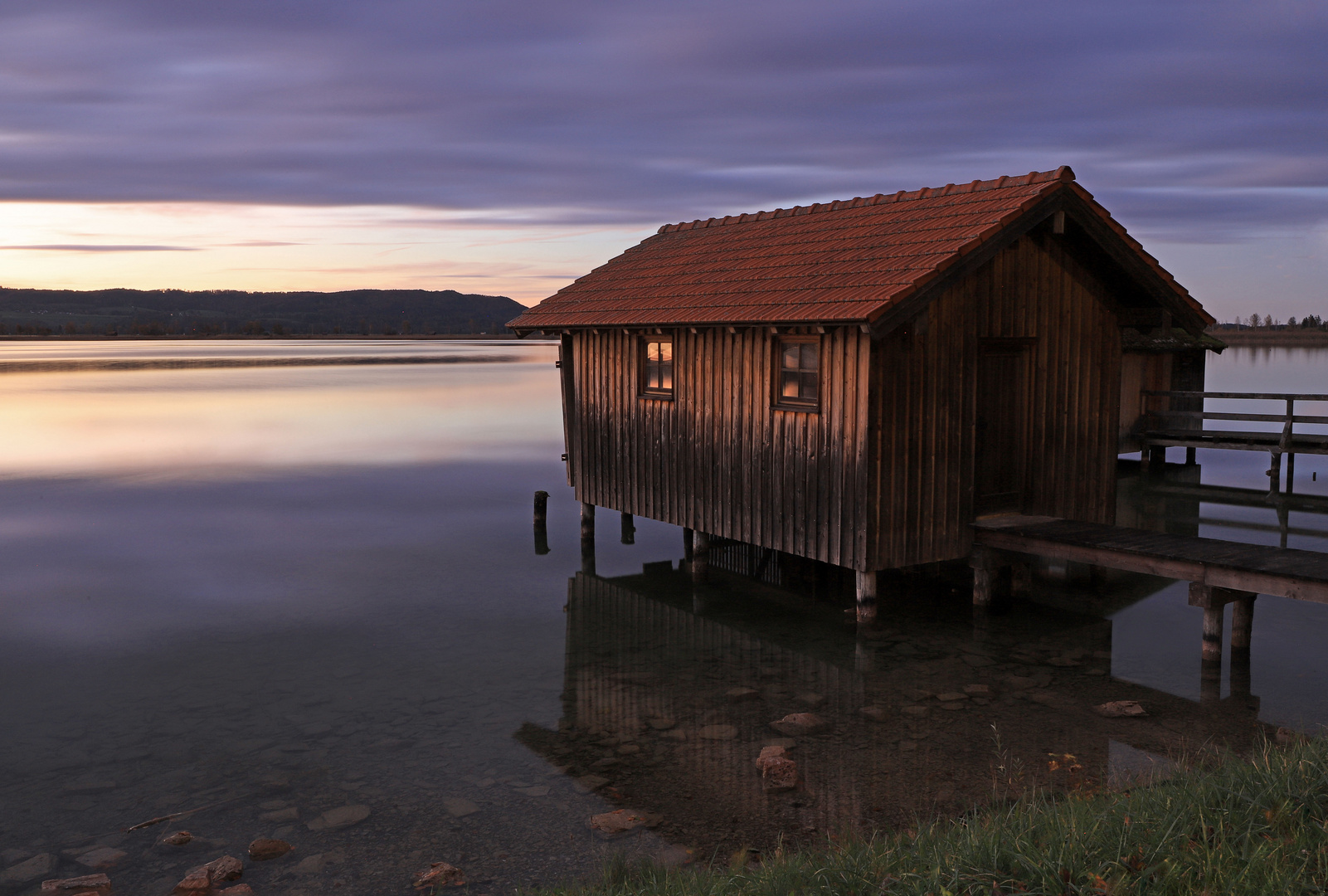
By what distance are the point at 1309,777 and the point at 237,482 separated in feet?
85.7

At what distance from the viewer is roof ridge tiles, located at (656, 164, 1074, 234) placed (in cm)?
1245

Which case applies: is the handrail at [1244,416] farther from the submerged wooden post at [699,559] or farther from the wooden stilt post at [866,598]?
the wooden stilt post at [866,598]

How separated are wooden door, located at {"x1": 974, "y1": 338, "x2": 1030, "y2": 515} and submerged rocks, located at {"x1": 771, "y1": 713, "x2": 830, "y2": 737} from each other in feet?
15.9

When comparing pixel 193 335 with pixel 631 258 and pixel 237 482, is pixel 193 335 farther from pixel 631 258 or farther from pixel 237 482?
pixel 631 258

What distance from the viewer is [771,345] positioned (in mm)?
13047

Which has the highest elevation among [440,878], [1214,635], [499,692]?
[1214,635]

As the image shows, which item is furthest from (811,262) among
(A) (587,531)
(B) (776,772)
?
(B) (776,772)

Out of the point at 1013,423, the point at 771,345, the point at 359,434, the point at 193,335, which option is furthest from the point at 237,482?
the point at 193,335

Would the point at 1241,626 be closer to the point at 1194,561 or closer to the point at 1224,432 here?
the point at 1194,561

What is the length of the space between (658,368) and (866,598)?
4831 millimetres

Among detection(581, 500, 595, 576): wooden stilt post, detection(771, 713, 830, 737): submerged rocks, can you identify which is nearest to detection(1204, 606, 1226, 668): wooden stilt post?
detection(771, 713, 830, 737): submerged rocks

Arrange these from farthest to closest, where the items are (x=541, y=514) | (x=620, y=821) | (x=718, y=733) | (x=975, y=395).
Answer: (x=541, y=514), (x=975, y=395), (x=718, y=733), (x=620, y=821)

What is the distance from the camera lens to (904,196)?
560 inches

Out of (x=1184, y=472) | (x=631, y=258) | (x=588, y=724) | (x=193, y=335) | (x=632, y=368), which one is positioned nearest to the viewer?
(x=588, y=724)
